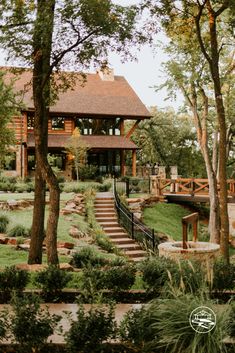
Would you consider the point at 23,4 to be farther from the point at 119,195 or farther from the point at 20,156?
the point at 20,156

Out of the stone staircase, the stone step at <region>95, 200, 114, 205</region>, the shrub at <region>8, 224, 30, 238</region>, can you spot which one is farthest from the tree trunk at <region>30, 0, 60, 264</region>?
the stone step at <region>95, 200, 114, 205</region>

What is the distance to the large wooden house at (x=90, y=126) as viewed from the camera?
33.6 m

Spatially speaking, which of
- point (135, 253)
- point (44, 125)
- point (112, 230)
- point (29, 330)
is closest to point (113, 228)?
point (112, 230)

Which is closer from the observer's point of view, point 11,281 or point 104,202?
point 11,281

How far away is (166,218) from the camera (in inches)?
1034

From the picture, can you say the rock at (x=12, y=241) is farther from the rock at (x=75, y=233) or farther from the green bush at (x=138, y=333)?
the green bush at (x=138, y=333)

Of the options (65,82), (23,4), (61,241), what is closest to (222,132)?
(65,82)

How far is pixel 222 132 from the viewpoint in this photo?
35.9 ft

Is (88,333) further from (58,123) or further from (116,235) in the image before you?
(58,123)

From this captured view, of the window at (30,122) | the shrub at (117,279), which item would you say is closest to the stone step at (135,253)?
the shrub at (117,279)

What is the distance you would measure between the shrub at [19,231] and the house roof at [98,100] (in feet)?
54.5

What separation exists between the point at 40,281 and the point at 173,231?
15.9 meters

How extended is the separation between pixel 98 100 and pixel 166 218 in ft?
44.2

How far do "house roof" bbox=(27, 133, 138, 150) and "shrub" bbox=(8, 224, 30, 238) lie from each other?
622 inches
